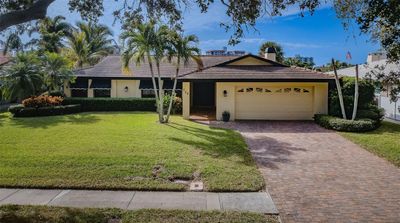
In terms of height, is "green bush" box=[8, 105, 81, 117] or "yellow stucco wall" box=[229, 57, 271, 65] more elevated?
"yellow stucco wall" box=[229, 57, 271, 65]

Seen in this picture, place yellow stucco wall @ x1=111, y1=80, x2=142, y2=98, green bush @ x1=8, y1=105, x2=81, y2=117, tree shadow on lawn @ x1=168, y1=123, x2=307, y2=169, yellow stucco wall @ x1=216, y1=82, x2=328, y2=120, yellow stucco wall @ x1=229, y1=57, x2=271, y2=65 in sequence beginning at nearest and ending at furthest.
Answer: tree shadow on lawn @ x1=168, y1=123, x2=307, y2=169 < yellow stucco wall @ x1=216, y1=82, x2=328, y2=120 < green bush @ x1=8, y1=105, x2=81, y2=117 < yellow stucco wall @ x1=229, y1=57, x2=271, y2=65 < yellow stucco wall @ x1=111, y1=80, x2=142, y2=98

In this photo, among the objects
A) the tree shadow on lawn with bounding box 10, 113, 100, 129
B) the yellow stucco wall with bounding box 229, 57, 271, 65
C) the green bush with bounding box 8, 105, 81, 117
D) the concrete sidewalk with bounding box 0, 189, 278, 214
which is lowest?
the concrete sidewalk with bounding box 0, 189, 278, 214

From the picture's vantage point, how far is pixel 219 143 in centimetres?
1506

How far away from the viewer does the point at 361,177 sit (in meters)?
10.5

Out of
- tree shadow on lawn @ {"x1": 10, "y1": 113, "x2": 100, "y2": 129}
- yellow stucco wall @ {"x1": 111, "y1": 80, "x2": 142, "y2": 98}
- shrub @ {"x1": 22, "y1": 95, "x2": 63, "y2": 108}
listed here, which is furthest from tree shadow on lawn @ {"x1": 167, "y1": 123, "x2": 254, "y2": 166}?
yellow stucco wall @ {"x1": 111, "y1": 80, "x2": 142, "y2": 98}

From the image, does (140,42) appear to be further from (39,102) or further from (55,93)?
(55,93)

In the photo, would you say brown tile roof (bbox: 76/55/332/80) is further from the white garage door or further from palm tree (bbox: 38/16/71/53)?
palm tree (bbox: 38/16/71/53)

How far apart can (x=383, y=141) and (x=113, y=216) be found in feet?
43.7

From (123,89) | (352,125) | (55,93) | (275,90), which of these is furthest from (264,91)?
(55,93)

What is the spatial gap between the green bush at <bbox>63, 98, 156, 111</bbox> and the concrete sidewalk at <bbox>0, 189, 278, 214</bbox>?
18.7 m

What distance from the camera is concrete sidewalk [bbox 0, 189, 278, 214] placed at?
809cm

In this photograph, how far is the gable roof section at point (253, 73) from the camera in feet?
72.6

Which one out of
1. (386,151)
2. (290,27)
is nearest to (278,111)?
(386,151)

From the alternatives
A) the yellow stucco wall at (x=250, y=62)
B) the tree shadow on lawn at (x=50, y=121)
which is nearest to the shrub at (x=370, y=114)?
the yellow stucco wall at (x=250, y=62)
